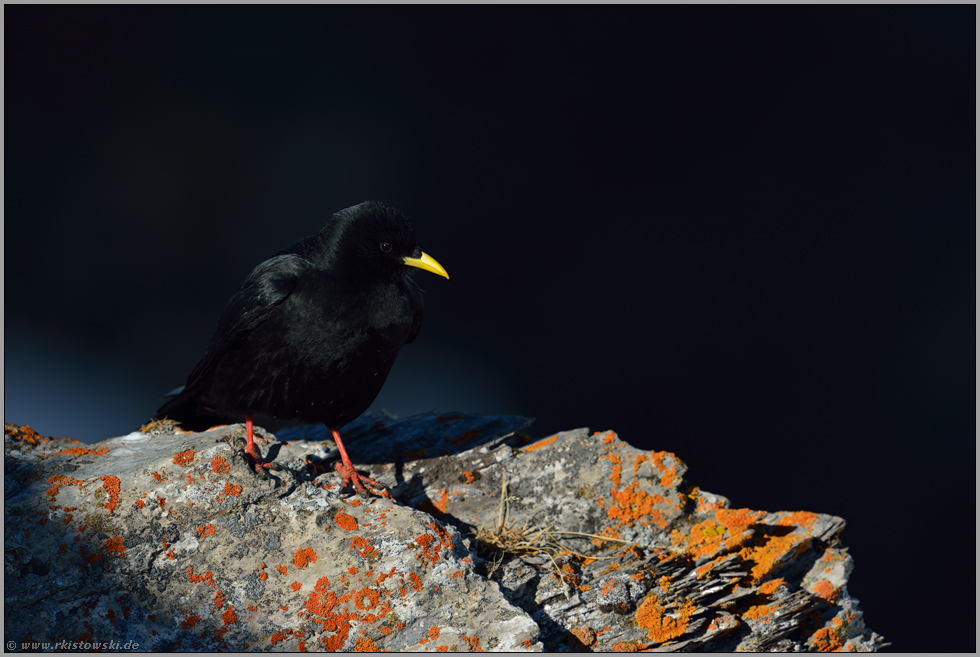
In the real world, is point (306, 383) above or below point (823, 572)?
above

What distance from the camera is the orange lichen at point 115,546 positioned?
2.91 meters

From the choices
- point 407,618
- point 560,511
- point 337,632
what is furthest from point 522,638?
point 560,511

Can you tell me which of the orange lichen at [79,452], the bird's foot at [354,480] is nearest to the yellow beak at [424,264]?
the bird's foot at [354,480]

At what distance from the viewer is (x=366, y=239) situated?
14.4 ft

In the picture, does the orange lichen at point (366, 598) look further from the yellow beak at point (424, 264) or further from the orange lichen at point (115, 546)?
the yellow beak at point (424, 264)

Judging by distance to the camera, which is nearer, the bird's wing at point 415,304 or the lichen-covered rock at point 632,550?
the lichen-covered rock at point 632,550

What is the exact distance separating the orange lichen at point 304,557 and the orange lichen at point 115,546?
0.74 metres

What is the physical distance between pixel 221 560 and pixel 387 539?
0.77 meters

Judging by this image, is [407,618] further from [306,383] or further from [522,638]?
[306,383]

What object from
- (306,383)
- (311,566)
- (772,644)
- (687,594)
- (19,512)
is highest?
(306,383)

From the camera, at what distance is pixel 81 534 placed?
9.65ft

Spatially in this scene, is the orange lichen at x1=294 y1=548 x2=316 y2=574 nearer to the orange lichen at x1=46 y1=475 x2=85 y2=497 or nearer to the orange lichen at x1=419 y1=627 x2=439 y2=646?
the orange lichen at x1=419 y1=627 x2=439 y2=646

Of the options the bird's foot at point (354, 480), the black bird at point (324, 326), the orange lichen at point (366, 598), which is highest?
the black bird at point (324, 326)

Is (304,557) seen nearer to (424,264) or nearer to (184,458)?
(184,458)
